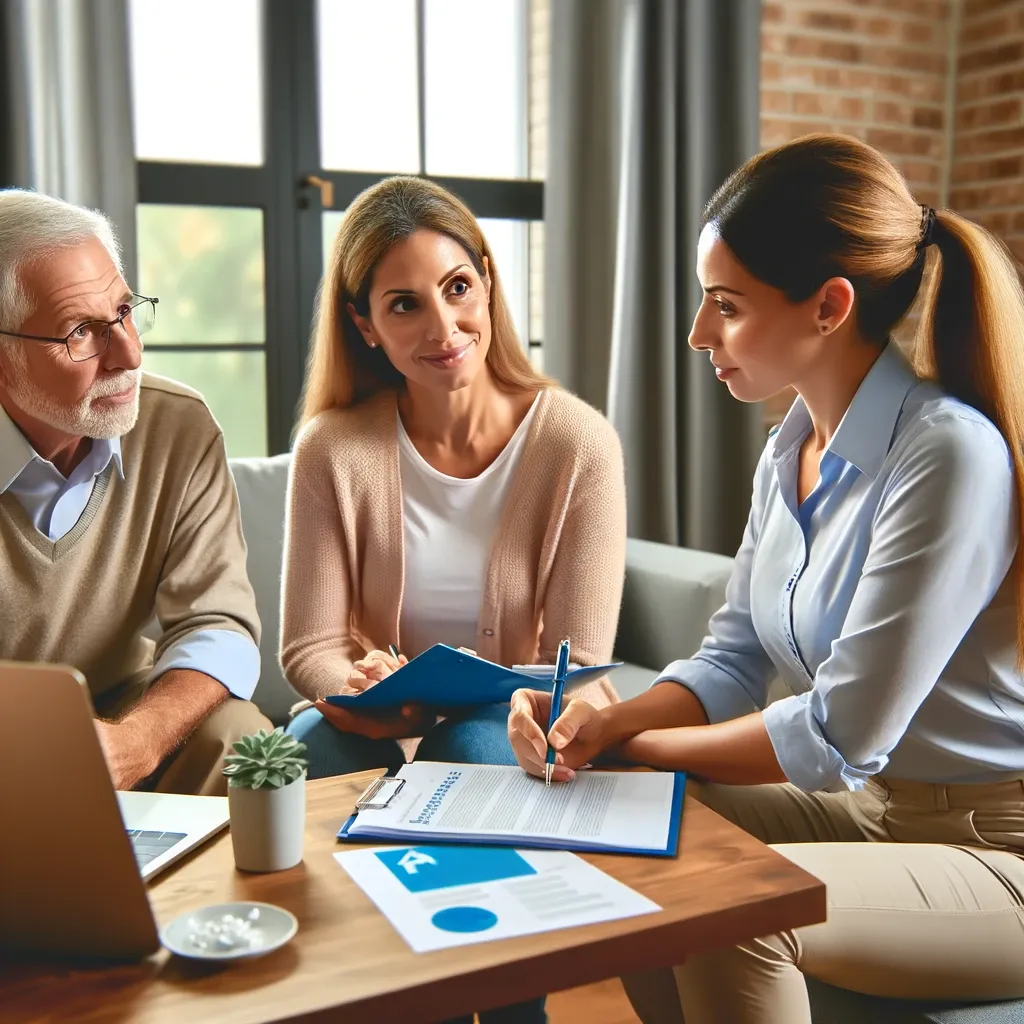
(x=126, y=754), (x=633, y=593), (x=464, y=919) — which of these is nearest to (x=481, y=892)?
(x=464, y=919)

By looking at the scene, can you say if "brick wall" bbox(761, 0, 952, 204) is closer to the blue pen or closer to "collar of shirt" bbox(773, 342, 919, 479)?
"collar of shirt" bbox(773, 342, 919, 479)

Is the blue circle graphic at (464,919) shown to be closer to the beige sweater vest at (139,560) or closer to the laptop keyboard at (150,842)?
the laptop keyboard at (150,842)

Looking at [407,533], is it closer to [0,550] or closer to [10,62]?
[0,550]

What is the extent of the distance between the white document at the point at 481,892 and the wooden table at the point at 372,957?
1cm

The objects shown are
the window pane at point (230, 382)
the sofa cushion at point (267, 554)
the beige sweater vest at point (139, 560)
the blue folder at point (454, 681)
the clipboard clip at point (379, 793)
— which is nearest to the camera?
the clipboard clip at point (379, 793)

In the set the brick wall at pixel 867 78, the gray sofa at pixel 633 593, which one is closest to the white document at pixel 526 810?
the gray sofa at pixel 633 593

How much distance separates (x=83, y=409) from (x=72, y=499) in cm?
14

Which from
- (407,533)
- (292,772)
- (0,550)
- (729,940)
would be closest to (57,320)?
(0,550)

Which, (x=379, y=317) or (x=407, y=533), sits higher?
(x=379, y=317)

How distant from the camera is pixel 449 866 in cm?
102

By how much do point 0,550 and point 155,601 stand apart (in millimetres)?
240

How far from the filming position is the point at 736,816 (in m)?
1.46

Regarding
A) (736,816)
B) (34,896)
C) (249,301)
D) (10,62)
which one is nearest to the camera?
(34,896)

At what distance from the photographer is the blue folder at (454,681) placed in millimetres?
1310
